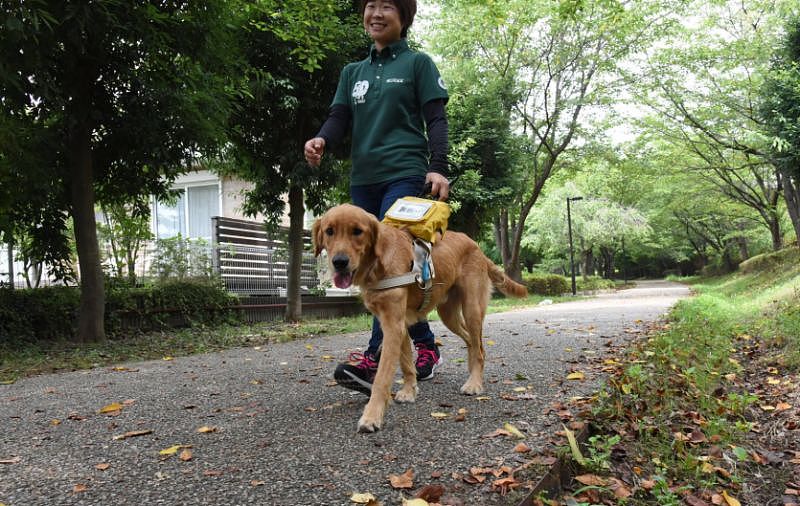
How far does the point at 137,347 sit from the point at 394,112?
580 centimetres

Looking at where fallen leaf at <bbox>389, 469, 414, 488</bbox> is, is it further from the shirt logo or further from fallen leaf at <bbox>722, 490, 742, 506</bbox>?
the shirt logo

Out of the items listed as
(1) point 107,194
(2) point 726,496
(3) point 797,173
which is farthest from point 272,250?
(3) point 797,173

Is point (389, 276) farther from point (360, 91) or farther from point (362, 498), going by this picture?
point (360, 91)

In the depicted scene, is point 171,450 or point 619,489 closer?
point 619,489

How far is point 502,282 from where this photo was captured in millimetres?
4191

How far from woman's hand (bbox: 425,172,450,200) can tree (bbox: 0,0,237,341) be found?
447 cm

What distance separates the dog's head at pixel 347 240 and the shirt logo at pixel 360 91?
101 cm

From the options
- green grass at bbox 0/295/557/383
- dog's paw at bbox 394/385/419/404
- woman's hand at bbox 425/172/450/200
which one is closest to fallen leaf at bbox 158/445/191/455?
dog's paw at bbox 394/385/419/404

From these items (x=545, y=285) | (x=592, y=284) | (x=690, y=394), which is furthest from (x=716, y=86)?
(x=690, y=394)

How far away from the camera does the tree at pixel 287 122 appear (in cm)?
1023

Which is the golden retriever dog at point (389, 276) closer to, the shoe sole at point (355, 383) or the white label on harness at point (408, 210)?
the white label on harness at point (408, 210)

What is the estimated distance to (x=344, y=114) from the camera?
3.77 metres

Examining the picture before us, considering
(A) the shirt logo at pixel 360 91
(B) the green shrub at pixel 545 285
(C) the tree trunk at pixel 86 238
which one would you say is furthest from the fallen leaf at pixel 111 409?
(B) the green shrub at pixel 545 285

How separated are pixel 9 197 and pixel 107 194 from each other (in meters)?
1.71
